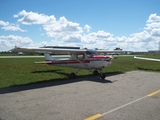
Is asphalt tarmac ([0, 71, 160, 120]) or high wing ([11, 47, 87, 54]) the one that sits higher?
high wing ([11, 47, 87, 54])

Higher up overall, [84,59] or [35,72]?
[84,59]

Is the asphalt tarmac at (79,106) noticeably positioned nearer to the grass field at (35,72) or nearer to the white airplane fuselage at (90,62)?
the grass field at (35,72)

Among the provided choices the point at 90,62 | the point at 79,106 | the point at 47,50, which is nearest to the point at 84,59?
the point at 90,62

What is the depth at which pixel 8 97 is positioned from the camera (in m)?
7.00

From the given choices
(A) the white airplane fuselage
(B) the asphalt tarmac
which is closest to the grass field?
(A) the white airplane fuselage

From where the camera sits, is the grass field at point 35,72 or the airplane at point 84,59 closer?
the grass field at point 35,72

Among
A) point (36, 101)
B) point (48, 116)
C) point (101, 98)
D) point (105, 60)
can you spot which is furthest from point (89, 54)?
point (48, 116)

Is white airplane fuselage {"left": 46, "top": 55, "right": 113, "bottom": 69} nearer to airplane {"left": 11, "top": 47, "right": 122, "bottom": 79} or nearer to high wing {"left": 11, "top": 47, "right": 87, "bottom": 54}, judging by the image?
airplane {"left": 11, "top": 47, "right": 122, "bottom": 79}

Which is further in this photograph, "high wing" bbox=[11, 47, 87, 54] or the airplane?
the airplane

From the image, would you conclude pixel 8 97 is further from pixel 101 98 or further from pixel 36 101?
pixel 101 98

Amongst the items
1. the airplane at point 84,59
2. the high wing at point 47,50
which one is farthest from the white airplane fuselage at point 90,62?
the high wing at point 47,50

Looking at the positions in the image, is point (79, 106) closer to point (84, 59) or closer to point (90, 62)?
point (90, 62)

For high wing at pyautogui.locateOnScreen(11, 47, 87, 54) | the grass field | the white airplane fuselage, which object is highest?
high wing at pyautogui.locateOnScreen(11, 47, 87, 54)

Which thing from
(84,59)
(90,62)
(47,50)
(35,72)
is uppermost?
(47,50)
